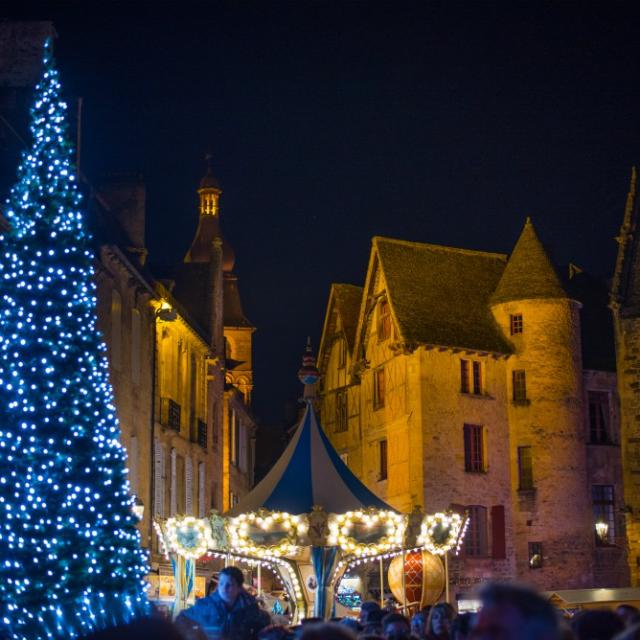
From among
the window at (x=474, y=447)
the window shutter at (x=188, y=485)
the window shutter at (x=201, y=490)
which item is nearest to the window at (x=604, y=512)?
the window at (x=474, y=447)

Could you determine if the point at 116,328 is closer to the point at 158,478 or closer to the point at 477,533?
the point at 158,478

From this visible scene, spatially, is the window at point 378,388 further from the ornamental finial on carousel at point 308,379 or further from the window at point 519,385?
the ornamental finial on carousel at point 308,379

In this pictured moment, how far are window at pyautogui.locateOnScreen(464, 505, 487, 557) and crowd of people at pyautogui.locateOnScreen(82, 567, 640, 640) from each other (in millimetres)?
26772

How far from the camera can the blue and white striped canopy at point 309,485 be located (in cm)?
2155

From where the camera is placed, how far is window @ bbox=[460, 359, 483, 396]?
1634 inches

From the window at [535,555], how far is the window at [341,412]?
8.54 m

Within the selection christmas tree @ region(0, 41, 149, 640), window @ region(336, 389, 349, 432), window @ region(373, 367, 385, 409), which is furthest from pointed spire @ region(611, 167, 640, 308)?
christmas tree @ region(0, 41, 149, 640)

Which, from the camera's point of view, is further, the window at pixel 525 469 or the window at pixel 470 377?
the window at pixel 470 377

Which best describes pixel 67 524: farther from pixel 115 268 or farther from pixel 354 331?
pixel 354 331

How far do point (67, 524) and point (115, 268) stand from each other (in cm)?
1396

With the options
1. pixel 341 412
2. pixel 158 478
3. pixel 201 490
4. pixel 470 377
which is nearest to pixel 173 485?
pixel 158 478

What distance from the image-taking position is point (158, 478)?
32219mm

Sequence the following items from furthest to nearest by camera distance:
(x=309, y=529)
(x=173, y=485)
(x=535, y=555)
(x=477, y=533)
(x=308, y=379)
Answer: (x=477, y=533)
(x=535, y=555)
(x=173, y=485)
(x=308, y=379)
(x=309, y=529)

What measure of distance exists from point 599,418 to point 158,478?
1691cm
